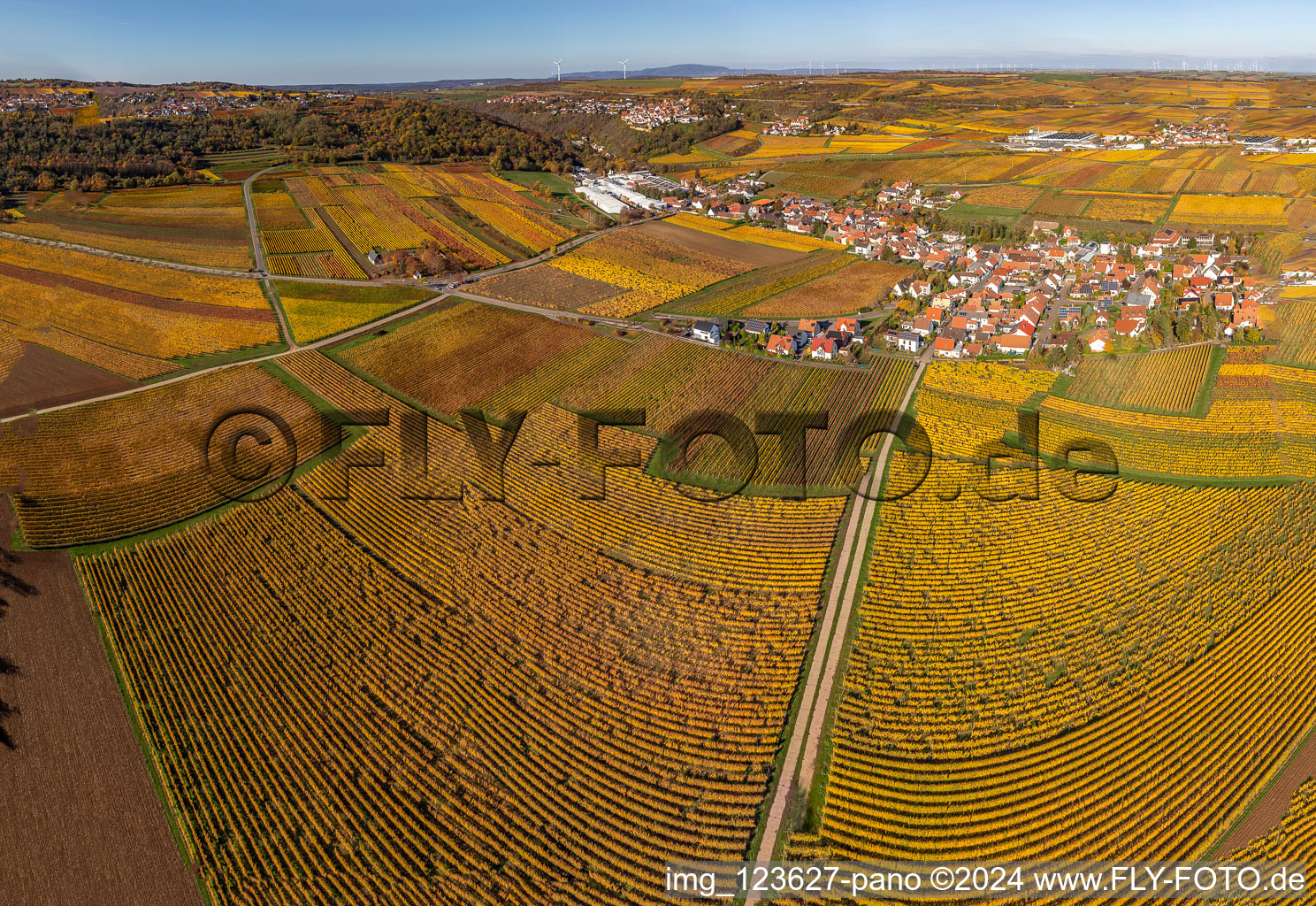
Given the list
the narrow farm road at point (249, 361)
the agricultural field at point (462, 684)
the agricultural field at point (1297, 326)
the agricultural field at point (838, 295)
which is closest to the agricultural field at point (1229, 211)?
the agricultural field at point (1297, 326)

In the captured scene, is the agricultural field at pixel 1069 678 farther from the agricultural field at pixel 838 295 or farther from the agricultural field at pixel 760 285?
the agricultural field at pixel 760 285

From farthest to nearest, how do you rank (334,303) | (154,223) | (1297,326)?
(154,223) < (334,303) < (1297,326)

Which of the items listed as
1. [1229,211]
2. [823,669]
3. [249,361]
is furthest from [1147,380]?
[249,361]

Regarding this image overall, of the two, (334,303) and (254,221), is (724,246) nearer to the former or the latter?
(334,303)

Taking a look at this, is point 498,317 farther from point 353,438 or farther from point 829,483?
point 829,483

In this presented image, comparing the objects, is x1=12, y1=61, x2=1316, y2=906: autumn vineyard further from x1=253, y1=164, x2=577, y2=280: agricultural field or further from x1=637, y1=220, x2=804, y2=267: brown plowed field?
x1=637, y1=220, x2=804, y2=267: brown plowed field

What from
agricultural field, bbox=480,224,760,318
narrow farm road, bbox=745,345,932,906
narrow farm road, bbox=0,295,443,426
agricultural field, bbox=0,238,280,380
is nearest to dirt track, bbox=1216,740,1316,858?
narrow farm road, bbox=745,345,932,906
